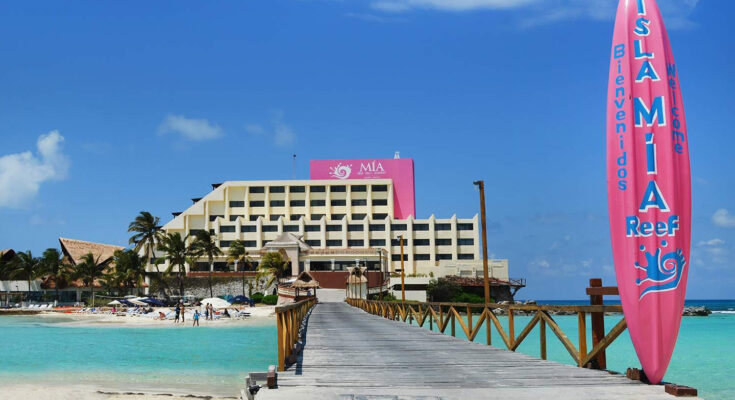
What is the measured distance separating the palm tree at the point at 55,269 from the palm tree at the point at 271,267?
95.2 feet

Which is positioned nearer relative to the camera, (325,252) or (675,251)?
(675,251)

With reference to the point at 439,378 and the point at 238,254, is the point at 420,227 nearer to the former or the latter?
the point at 238,254

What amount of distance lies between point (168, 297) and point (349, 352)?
231 feet

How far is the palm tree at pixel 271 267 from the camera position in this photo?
2972 inches

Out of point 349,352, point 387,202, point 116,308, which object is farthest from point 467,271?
point 349,352

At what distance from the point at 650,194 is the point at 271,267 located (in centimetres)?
6927

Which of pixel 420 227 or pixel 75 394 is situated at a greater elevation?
pixel 420 227

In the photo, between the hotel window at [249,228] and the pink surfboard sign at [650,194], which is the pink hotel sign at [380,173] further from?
the pink surfboard sign at [650,194]

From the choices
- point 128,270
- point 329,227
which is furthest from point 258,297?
point 329,227

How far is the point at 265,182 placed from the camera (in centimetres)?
9644

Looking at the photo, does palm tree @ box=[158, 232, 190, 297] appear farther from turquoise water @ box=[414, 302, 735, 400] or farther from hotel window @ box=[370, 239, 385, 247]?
turquoise water @ box=[414, 302, 735, 400]

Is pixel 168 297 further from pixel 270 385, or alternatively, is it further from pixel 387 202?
pixel 270 385

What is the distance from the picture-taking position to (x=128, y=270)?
267ft

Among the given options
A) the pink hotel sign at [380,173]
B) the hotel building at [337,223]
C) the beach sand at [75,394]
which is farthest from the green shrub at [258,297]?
the beach sand at [75,394]
